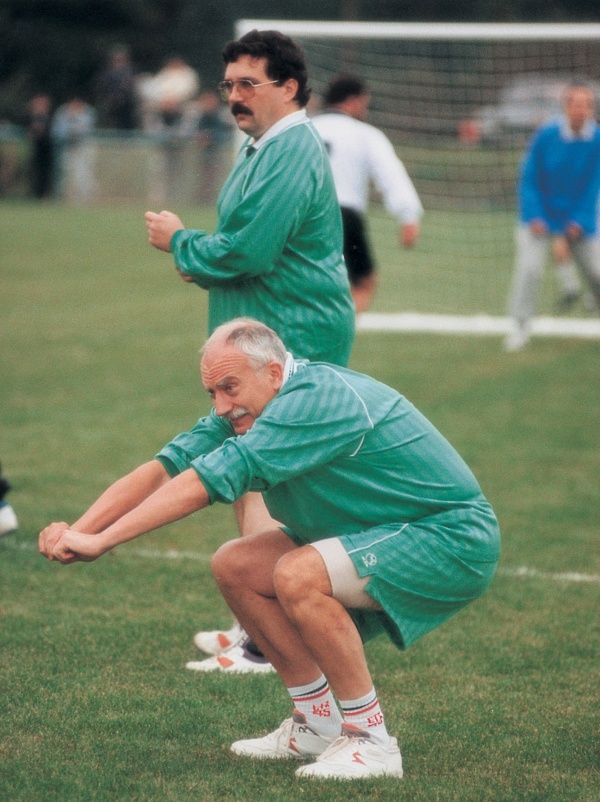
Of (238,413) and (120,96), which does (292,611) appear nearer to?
(238,413)

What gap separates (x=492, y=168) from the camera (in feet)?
61.4

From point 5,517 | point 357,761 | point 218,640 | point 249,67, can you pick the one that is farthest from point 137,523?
point 5,517

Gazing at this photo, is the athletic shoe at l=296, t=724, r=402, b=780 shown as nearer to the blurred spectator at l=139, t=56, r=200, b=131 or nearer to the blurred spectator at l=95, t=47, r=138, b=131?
the blurred spectator at l=139, t=56, r=200, b=131

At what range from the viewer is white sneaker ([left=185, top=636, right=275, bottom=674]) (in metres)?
5.34

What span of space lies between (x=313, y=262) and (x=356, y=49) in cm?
1419

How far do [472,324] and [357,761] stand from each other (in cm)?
1033

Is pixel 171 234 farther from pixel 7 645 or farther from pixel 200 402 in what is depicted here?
pixel 200 402

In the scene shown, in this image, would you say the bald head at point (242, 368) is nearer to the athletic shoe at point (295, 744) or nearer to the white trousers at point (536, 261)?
the athletic shoe at point (295, 744)

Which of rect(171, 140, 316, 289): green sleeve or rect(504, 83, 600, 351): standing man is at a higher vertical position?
rect(171, 140, 316, 289): green sleeve

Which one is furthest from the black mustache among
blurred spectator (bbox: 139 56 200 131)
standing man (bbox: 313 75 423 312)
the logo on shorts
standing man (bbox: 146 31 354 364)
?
blurred spectator (bbox: 139 56 200 131)

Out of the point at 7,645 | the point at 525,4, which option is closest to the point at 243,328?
the point at 7,645

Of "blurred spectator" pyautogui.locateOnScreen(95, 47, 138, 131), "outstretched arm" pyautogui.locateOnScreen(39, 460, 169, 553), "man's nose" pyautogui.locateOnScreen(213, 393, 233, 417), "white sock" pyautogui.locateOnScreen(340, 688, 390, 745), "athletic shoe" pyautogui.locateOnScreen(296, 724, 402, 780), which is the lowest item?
"blurred spectator" pyautogui.locateOnScreen(95, 47, 138, 131)

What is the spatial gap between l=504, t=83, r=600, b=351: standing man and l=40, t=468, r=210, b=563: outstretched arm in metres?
8.75

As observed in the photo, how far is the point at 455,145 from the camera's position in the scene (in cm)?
1856
